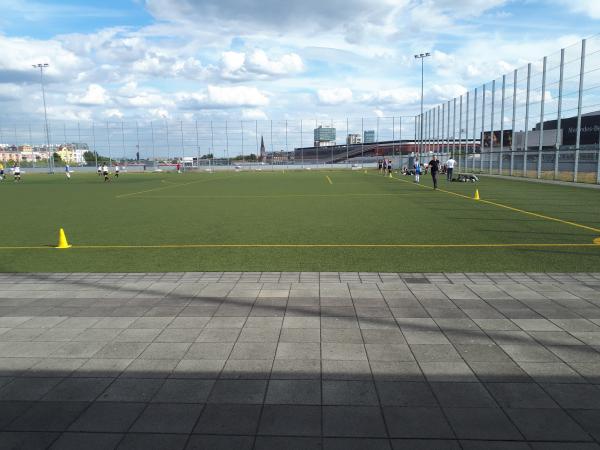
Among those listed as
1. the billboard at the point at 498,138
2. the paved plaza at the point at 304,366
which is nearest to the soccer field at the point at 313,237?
the paved plaza at the point at 304,366

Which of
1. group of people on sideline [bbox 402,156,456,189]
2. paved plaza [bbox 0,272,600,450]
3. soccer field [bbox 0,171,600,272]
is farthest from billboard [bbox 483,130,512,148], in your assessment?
paved plaza [bbox 0,272,600,450]

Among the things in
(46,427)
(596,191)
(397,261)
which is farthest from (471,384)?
(596,191)

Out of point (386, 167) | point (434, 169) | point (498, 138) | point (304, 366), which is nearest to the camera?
point (304, 366)

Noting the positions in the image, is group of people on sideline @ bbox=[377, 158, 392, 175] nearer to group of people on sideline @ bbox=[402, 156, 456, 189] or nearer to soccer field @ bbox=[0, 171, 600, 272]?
group of people on sideline @ bbox=[402, 156, 456, 189]

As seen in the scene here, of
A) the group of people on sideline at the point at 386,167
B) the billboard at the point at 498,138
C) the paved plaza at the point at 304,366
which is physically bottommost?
the paved plaza at the point at 304,366

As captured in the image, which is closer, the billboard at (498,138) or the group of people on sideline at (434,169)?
the group of people on sideline at (434,169)

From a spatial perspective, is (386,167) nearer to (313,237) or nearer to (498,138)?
(498,138)

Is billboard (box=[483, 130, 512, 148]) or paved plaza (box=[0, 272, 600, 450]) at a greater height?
billboard (box=[483, 130, 512, 148])

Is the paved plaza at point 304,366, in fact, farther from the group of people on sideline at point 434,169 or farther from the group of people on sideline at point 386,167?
the group of people on sideline at point 386,167

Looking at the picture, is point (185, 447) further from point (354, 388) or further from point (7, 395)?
point (7, 395)

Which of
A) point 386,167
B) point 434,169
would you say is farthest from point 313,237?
point 386,167

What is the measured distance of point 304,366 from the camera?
3.92 metres

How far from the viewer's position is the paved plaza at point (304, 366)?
3.00 m

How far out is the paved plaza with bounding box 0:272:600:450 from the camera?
9.86 feet
